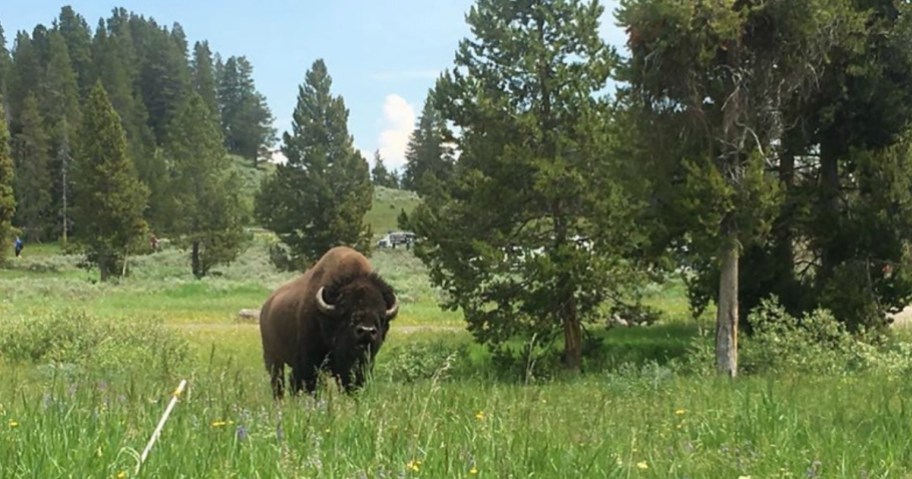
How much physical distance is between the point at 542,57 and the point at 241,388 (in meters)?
16.1

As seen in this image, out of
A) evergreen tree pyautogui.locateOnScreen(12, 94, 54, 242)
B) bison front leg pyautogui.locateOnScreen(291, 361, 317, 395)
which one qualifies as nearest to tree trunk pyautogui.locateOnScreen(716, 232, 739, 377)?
bison front leg pyautogui.locateOnScreen(291, 361, 317, 395)

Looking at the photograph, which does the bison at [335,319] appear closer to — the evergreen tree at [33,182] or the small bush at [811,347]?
the small bush at [811,347]

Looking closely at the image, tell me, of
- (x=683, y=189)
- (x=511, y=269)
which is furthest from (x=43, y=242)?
(x=683, y=189)

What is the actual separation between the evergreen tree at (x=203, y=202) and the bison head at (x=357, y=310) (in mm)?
48079

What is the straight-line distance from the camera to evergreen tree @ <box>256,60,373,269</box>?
48438 millimetres

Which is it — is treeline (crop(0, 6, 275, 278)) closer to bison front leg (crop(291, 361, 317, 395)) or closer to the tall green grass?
bison front leg (crop(291, 361, 317, 395))

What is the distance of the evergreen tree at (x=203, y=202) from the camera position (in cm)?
5791

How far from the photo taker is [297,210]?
163 ft

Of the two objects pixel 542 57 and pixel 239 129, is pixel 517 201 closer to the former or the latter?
pixel 542 57

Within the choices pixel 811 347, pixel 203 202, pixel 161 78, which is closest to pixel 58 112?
pixel 161 78

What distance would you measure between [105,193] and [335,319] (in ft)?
162

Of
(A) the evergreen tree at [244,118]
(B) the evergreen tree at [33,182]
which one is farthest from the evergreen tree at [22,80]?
(A) the evergreen tree at [244,118]

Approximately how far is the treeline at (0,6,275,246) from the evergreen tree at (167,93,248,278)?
4.63m

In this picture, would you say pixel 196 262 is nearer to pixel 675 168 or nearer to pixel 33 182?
pixel 33 182
